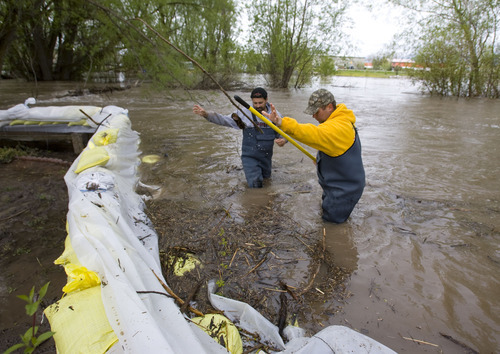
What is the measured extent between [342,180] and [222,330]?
1.95m

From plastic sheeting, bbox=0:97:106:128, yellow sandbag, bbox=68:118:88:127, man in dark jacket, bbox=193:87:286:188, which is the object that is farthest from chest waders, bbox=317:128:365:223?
yellow sandbag, bbox=68:118:88:127

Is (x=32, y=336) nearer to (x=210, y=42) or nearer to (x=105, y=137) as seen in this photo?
(x=105, y=137)

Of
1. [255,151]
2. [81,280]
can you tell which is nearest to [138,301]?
[81,280]

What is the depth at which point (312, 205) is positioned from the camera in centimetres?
376

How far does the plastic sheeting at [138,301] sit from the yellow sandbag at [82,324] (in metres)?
0.04

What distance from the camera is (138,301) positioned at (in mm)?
1458

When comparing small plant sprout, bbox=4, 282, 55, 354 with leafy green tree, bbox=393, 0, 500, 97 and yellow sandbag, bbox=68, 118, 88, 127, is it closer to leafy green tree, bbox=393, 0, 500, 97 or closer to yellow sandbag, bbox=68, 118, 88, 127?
yellow sandbag, bbox=68, 118, 88, 127

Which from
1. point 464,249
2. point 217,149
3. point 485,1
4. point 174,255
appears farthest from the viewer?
point 485,1

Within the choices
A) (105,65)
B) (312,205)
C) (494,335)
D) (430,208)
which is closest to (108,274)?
(494,335)

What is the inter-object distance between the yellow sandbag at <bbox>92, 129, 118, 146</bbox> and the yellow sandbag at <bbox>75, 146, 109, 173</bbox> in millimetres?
617

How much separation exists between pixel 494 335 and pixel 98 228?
2.60 m

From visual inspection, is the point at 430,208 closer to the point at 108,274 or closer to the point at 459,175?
the point at 459,175

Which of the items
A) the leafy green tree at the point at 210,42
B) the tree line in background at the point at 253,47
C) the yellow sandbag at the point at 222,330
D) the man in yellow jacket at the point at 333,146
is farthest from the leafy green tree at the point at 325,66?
the yellow sandbag at the point at 222,330

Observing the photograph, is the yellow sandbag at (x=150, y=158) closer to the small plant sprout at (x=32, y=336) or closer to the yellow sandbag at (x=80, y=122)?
the yellow sandbag at (x=80, y=122)
